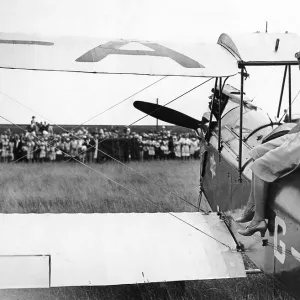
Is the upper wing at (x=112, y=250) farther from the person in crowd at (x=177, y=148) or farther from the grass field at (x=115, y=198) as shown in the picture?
the person in crowd at (x=177, y=148)

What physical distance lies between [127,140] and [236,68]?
39.9 feet

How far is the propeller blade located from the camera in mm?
6258

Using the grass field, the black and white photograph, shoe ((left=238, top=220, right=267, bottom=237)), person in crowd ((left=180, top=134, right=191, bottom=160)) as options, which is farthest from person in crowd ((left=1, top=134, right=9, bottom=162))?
shoe ((left=238, top=220, right=267, bottom=237))

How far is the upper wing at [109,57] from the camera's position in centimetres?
436

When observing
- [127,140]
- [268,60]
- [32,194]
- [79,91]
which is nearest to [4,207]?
[32,194]

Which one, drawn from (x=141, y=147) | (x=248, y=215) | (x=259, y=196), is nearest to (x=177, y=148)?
(x=141, y=147)

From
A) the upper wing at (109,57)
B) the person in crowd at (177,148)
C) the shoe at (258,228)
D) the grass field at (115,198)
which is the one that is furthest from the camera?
the person in crowd at (177,148)

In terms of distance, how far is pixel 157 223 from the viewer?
4664 millimetres

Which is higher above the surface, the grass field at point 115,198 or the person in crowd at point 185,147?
the grass field at point 115,198

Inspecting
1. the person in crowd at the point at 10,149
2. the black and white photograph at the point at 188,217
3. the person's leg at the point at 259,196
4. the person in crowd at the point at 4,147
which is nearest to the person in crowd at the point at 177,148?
the person in crowd at the point at 10,149

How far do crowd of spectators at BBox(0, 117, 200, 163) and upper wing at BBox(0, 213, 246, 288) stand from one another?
1007cm

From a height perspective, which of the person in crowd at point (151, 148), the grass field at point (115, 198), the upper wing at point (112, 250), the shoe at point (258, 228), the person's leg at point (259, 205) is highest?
the person's leg at point (259, 205)

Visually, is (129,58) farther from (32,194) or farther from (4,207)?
(32,194)

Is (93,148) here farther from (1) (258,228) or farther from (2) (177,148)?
(1) (258,228)
